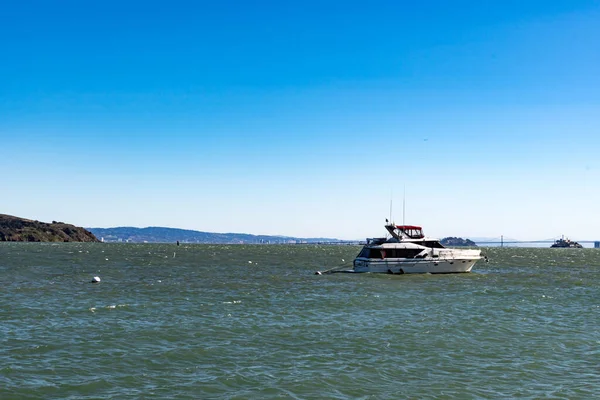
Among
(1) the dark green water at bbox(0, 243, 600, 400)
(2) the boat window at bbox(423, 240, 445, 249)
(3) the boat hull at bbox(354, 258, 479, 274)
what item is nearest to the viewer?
(1) the dark green water at bbox(0, 243, 600, 400)

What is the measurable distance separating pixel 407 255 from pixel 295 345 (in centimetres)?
4370

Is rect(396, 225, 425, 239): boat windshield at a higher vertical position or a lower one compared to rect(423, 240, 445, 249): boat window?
higher

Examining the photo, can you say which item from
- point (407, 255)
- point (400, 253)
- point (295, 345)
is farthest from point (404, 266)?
point (295, 345)

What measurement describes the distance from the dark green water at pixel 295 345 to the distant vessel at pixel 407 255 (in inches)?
779

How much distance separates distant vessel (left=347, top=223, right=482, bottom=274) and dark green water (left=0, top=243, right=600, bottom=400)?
779 inches

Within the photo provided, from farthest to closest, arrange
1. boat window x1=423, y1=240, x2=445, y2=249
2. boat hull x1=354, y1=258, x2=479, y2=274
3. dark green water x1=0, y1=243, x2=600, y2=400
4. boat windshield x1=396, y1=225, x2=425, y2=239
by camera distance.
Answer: boat window x1=423, y1=240, x2=445, y2=249
boat windshield x1=396, y1=225, x2=425, y2=239
boat hull x1=354, y1=258, x2=479, y2=274
dark green water x1=0, y1=243, x2=600, y2=400

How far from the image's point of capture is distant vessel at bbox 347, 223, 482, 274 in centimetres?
6550

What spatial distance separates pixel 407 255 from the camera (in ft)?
217

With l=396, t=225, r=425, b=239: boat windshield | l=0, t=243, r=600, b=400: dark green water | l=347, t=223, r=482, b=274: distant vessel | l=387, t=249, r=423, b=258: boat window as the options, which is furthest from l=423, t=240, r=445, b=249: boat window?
l=0, t=243, r=600, b=400: dark green water

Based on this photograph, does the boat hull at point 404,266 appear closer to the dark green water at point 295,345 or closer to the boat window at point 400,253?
the boat window at point 400,253

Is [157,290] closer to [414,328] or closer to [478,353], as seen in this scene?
[414,328]

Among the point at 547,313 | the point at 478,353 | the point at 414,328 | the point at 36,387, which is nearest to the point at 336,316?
the point at 414,328

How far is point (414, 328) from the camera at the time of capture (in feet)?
95.0

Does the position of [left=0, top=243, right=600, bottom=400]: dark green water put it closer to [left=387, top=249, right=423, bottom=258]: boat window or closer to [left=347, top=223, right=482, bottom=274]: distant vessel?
[left=347, top=223, right=482, bottom=274]: distant vessel
